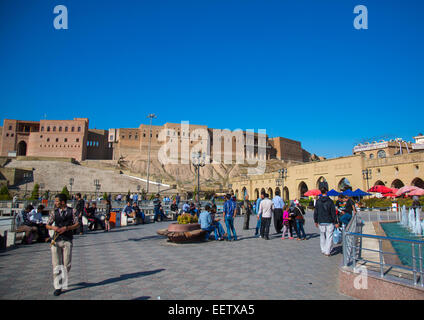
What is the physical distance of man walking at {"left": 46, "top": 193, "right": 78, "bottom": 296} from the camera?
14.4 feet

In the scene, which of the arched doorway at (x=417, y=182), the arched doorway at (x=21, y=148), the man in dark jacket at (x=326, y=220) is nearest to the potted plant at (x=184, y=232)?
the man in dark jacket at (x=326, y=220)

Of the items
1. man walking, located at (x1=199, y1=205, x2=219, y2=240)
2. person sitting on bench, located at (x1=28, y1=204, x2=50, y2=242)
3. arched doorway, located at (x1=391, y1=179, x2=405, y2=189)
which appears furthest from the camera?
arched doorway, located at (x1=391, y1=179, x2=405, y2=189)

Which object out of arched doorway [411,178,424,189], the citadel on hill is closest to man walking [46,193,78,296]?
arched doorway [411,178,424,189]

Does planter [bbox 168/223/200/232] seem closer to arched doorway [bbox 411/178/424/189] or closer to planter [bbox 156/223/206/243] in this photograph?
planter [bbox 156/223/206/243]

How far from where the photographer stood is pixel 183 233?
27.6 ft

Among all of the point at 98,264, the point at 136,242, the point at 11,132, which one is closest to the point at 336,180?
the point at 136,242

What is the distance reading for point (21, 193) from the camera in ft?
128

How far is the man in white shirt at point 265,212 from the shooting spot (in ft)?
29.2

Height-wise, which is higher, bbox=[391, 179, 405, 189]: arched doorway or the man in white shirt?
bbox=[391, 179, 405, 189]: arched doorway

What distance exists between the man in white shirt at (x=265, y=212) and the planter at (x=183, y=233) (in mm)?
1973

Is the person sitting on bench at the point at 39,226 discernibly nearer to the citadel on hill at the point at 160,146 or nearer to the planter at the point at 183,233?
the planter at the point at 183,233

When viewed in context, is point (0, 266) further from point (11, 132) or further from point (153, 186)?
point (11, 132)

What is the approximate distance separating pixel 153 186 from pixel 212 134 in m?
34.6

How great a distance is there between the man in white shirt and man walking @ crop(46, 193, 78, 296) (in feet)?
19.0
